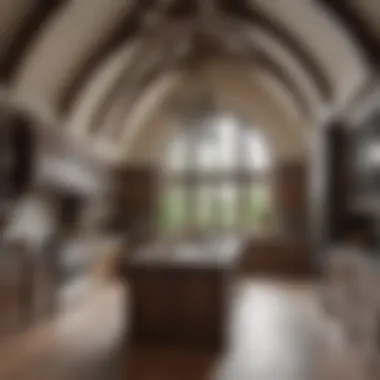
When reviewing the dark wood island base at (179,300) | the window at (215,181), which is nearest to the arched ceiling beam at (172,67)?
the window at (215,181)

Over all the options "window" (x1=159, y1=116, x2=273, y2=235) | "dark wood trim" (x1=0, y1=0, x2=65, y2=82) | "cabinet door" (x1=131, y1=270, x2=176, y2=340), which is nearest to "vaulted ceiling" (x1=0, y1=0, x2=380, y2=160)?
"dark wood trim" (x1=0, y1=0, x2=65, y2=82)

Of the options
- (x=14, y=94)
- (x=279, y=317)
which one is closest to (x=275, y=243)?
(x=279, y=317)

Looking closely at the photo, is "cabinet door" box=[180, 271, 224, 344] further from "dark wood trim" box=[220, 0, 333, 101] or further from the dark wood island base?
"dark wood trim" box=[220, 0, 333, 101]

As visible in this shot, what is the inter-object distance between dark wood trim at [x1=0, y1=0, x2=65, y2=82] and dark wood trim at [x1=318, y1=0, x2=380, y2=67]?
9.83 feet

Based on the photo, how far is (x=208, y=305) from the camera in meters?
6.32

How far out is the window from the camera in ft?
42.3

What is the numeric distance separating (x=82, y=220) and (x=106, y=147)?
5.23 feet

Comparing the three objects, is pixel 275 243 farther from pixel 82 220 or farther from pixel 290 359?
pixel 290 359

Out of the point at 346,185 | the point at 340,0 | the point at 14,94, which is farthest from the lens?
the point at 346,185

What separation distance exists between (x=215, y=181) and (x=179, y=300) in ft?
22.6

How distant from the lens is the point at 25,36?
7.60m

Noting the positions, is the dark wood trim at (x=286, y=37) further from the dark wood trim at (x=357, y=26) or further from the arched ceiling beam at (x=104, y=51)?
the dark wood trim at (x=357, y=26)

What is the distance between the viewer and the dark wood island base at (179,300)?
6301 millimetres

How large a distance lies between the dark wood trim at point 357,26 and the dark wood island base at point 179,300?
9.42ft
